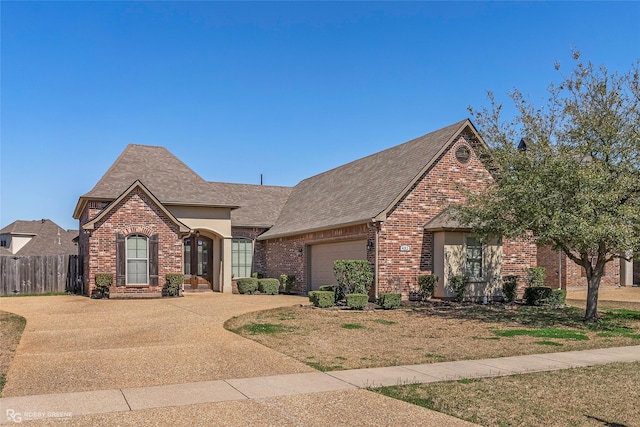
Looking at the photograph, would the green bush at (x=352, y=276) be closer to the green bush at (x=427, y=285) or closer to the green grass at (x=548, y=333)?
the green bush at (x=427, y=285)

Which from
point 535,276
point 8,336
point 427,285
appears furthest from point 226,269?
point 8,336

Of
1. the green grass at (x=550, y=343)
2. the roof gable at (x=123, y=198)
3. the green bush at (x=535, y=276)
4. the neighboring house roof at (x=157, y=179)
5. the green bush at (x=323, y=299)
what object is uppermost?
the neighboring house roof at (x=157, y=179)

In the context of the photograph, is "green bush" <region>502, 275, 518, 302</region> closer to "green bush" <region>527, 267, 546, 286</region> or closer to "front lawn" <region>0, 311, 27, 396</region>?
"green bush" <region>527, 267, 546, 286</region>

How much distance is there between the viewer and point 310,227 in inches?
992

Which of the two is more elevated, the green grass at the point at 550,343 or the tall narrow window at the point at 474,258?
the tall narrow window at the point at 474,258

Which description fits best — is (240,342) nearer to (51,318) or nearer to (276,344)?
(276,344)

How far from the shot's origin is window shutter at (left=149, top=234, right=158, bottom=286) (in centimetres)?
2397

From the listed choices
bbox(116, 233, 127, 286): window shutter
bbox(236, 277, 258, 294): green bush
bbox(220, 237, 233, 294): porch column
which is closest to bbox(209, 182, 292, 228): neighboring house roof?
bbox(220, 237, 233, 294): porch column

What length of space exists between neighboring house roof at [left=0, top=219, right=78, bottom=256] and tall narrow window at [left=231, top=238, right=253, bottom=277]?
28.1m

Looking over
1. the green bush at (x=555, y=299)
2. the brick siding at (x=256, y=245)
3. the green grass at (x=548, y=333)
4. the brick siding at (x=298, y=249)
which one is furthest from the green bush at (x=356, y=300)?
the brick siding at (x=256, y=245)

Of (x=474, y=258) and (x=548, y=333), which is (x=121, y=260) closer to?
(x=474, y=258)

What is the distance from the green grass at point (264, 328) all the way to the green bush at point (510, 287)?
10.7 m

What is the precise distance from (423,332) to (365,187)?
11.1 m

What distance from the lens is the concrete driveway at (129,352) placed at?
8.73 metres
